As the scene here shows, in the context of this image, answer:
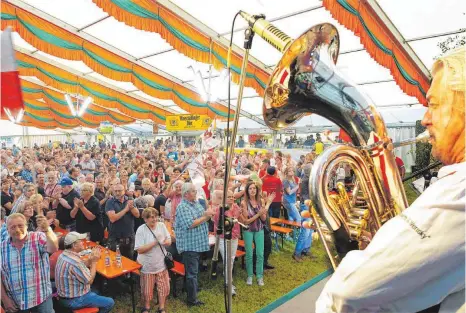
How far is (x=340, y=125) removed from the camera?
1474mm

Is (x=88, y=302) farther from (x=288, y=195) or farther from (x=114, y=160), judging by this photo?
(x=114, y=160)

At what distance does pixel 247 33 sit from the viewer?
5.41 feet

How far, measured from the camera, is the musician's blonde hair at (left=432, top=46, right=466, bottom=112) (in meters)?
0.70

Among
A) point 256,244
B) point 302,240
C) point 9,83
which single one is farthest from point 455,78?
point 302,240

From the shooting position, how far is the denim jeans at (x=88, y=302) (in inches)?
127

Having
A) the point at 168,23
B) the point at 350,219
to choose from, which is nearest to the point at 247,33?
the point at 350,219

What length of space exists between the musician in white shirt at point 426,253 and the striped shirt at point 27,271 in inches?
126

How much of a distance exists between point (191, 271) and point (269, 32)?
3459mm

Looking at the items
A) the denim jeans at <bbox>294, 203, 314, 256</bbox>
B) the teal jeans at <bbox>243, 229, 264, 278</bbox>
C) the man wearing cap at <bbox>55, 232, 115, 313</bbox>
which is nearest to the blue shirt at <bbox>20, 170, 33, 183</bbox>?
the man wearing cap at <bbox>55, 232, 115, 313</bbox>

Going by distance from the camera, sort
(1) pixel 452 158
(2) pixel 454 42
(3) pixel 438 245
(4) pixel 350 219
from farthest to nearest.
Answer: (2) pixel 454 42, (4) pixel 350 219, (1) pixel 452 158, (3) pixel 438 245

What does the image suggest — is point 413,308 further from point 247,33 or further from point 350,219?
point 247,33

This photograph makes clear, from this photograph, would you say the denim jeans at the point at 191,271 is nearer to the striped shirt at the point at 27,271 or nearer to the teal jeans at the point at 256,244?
the teal jeans at the point at 256,244

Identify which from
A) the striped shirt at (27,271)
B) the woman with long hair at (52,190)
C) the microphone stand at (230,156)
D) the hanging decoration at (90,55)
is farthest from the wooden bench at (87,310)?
the hanging decoration at (90,55)

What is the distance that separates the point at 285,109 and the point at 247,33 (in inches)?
→ 18.8
